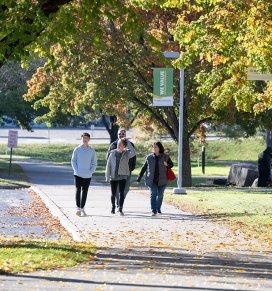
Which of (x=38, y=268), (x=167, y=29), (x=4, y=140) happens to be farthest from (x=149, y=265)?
(x=4, y=140)

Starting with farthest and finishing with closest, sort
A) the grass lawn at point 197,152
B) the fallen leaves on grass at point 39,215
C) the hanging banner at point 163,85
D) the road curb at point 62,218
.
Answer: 1. the grass lawn at point 197,152
2. the hanging banner at point 163,85
3. the fallen leaves on grass at point 39,215
4. the road curb at point 62,218

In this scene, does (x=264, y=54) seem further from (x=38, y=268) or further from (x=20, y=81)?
(x=20, y=81)

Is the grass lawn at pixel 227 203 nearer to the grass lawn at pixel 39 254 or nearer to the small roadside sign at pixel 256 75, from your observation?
the small roadside sign at pixel 256 75

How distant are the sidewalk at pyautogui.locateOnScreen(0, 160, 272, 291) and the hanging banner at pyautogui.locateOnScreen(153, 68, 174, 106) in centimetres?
576

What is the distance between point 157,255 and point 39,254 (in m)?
1.71

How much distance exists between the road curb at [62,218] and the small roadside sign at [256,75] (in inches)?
201

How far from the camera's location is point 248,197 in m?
28.6

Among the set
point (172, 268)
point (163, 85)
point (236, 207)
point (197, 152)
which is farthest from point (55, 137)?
point (172, 268)

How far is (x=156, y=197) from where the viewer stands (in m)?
22.3

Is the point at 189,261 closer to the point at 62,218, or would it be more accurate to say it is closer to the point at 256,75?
the point at 62,218

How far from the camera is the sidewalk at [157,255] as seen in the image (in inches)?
473

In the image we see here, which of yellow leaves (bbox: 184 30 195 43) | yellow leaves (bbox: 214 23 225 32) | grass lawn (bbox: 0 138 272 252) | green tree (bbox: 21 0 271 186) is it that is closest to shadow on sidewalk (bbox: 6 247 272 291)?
grass lawn (bbox: 0 138 272 252)

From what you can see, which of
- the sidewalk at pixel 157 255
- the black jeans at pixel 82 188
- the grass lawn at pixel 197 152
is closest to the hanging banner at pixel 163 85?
the sidewalk at pixel 157 255

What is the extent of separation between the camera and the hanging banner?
29984mm
